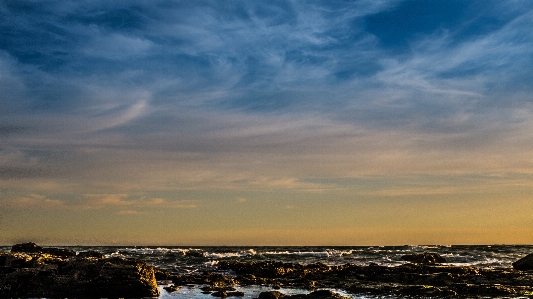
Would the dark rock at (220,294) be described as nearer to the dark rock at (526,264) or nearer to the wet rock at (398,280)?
the wet rock at (398,280)

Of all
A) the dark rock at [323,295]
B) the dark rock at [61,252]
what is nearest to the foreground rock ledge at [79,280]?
the dark rock at [323,295]

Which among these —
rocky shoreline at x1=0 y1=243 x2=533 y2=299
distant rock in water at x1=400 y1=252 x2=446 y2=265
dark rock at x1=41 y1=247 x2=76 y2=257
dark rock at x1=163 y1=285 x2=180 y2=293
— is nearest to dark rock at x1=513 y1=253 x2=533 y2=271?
rocky shoreline at x1=0 y1=243 x2=533 y2=299

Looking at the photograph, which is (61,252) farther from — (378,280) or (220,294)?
(378,280)

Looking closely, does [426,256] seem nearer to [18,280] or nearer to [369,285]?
[369,285]

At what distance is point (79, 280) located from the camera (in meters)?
22.3

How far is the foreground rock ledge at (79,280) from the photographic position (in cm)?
2209

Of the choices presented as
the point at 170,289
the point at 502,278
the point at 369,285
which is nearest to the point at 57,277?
the point at 170,289

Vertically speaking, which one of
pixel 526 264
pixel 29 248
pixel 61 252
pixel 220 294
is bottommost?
pixel 220 294

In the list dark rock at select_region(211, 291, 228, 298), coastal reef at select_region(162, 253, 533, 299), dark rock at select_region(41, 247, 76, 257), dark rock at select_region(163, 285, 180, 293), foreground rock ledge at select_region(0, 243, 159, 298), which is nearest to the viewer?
foreground rock ledge at select_region(0, 243, 159, 298)

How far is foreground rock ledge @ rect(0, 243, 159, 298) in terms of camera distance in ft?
→ 72.5

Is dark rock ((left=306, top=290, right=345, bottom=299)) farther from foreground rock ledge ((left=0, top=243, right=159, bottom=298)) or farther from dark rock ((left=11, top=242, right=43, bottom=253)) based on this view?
dark rock ((left=11, top=242, right=43, bottom=253))

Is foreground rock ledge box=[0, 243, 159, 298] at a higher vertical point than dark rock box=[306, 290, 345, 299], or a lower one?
higher

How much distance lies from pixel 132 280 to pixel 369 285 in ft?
41.8

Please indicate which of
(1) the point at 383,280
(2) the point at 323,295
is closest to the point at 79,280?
(2) the point at 323,295
